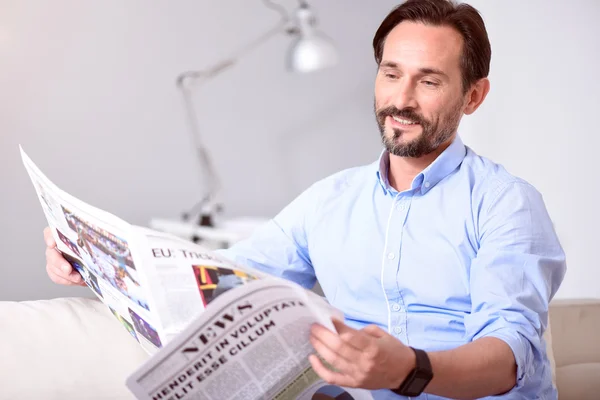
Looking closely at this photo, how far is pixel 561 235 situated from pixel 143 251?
2.21 meters

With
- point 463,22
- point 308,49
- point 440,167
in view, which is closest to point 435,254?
point 440,167

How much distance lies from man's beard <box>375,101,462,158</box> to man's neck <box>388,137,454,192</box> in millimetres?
28

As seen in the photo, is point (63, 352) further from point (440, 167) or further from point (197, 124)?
point (197, 124)

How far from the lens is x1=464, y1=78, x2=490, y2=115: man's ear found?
1.37 m

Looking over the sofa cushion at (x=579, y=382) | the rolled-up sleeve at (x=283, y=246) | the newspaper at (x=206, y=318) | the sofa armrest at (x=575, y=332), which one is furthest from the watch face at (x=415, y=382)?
the sofa armrest at (x=575, y=332)

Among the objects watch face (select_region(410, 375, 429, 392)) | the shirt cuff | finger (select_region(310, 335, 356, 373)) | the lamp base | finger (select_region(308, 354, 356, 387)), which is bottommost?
the lamp base

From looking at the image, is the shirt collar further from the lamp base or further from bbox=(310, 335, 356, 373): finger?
the lamp base

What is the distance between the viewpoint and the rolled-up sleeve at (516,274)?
1.02 meters

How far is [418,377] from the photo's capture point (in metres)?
0.84

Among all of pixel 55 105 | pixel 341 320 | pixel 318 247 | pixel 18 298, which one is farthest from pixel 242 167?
pixel 341 320

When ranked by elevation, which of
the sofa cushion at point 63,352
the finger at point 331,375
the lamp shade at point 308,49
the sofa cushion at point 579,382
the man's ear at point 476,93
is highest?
the lamp shade at point 308,49

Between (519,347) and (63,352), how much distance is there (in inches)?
33.0

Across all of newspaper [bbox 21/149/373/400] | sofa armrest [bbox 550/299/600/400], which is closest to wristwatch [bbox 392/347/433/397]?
newspaper [bbox 21/149/373/400]

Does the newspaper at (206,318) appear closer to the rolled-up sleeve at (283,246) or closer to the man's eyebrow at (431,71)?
the rolled-up sleeve at (283,246)
